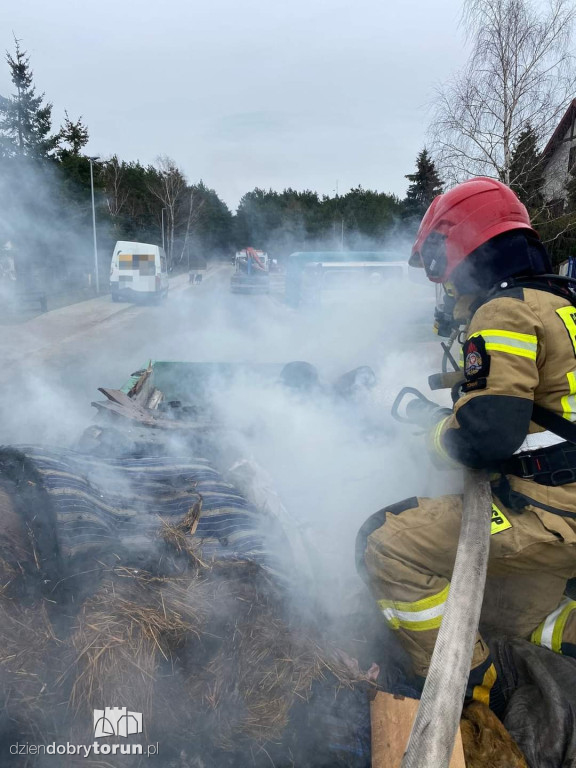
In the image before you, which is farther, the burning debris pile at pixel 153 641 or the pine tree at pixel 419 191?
the pine tree at pixel 419 191

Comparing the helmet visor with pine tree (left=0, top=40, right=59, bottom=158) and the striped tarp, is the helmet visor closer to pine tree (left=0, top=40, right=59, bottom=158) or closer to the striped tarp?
the striped tarp

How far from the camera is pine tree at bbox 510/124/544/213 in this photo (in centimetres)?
1102

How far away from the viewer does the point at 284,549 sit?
233cm

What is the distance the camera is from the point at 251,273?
14.9 m

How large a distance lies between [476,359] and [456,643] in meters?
0.80

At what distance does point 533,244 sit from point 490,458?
0.80 metres

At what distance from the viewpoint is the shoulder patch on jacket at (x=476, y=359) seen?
1.68 meters

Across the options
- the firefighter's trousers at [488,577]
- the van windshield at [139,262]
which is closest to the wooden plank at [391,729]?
the firefighter's trousers at [488,577]

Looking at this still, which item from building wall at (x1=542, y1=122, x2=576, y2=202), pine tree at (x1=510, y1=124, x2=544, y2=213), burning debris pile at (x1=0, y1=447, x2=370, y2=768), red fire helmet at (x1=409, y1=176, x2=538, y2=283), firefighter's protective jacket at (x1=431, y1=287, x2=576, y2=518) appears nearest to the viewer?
burning debris pile at (x1=0, y1=447, x2=370, y2=768)

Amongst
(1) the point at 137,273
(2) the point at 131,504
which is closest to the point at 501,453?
(2) the point at 131,504

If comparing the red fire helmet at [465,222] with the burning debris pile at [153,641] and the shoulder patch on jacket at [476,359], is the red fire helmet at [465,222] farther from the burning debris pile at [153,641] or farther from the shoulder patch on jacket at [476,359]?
the burning debris pile at [153,641]

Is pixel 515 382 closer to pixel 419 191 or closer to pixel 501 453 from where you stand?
pixel 501 453

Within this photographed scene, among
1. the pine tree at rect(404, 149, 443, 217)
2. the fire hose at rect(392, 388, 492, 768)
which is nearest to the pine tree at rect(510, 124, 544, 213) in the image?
the pine tree at rect(404, 149, 443, 217)

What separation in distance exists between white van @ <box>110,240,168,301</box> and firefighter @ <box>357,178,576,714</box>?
10.8 meters
